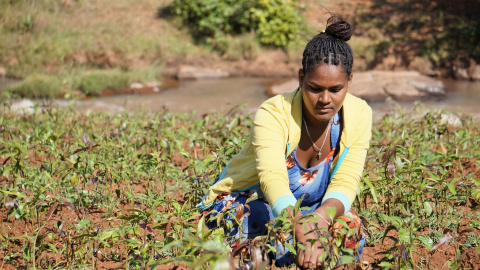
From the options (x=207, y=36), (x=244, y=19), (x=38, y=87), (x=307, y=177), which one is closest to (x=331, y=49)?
(x=307, y=177)

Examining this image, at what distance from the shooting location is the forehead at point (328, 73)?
2150 mm

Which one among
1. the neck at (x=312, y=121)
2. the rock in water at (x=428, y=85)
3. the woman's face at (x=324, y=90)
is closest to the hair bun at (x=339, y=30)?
the woman's face at (x=324, y=90)

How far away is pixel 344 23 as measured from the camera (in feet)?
7.32

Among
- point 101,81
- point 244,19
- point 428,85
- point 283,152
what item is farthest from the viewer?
point 244,19

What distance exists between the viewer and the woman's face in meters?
2.16

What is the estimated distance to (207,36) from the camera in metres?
10.2

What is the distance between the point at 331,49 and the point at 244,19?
781 cm

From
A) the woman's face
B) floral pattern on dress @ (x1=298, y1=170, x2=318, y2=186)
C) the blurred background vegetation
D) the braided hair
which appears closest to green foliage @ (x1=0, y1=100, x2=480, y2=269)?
floral pattern on dress @ (x1=298, y1=170, x2=318, y2=186)

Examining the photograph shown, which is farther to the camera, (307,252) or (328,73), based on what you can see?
(328,73)

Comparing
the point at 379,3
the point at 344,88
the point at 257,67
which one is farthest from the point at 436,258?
the point at 379,3

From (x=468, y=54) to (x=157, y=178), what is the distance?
284 inches

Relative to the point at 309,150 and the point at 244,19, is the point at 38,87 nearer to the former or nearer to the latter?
the point at 244,19

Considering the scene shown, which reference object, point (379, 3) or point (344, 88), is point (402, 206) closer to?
point (344, 88)

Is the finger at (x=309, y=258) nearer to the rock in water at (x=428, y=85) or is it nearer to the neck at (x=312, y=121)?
the neck at (x=312, y=121)
